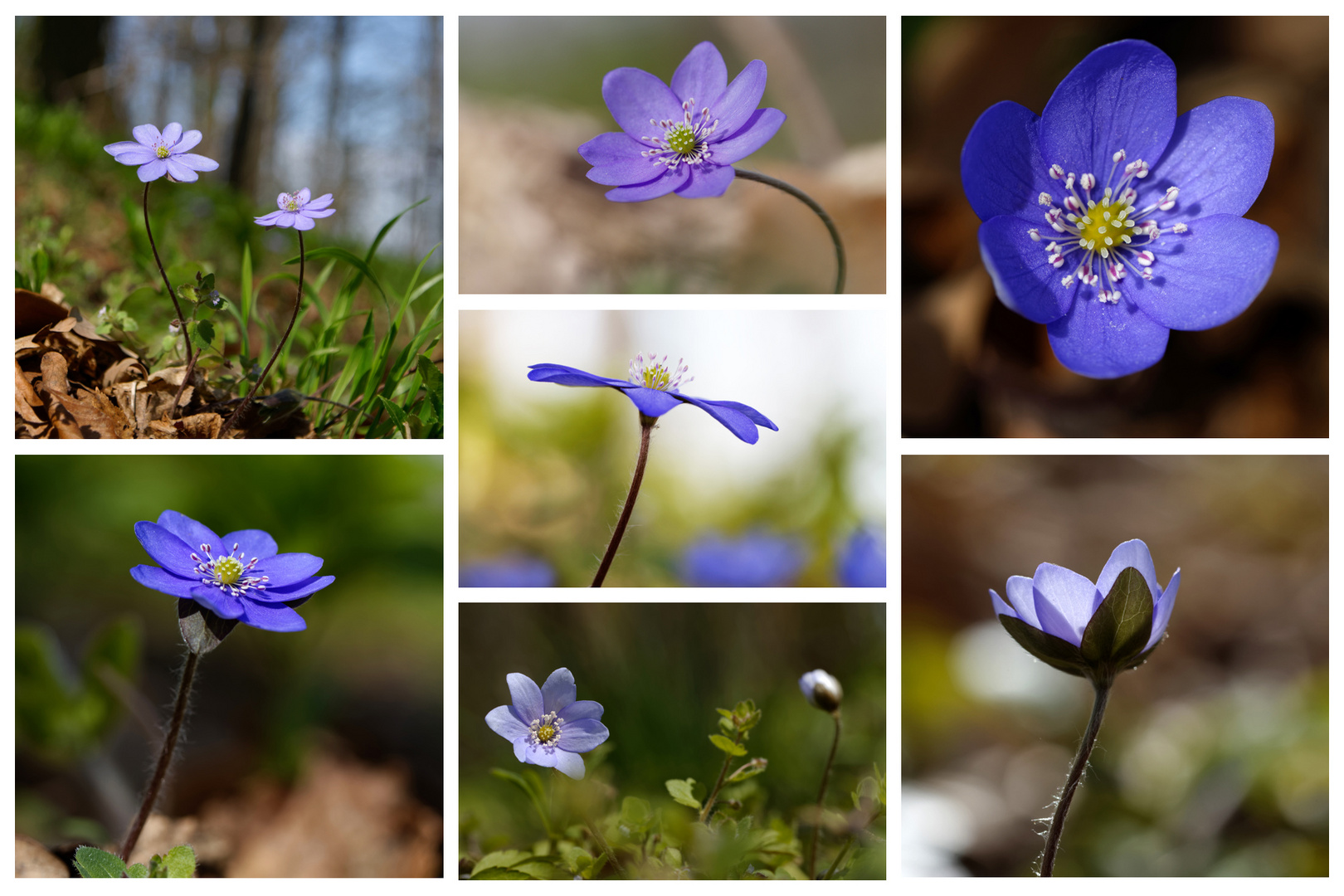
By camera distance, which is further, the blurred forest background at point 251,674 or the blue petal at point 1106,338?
the blurred forest background at point 251,674

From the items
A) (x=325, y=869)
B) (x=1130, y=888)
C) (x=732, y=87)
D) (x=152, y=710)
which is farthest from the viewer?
(x=152, y=710)

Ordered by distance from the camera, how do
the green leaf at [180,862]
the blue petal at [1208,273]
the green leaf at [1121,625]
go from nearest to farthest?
the green leaf at [1121,625], the blue petal at [1208,273], the green leaf at [180,862]

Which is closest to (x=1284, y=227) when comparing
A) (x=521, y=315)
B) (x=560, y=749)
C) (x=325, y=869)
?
(x=521, y=315)

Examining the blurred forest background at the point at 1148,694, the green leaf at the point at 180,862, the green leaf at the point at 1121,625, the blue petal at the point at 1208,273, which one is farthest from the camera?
the blurred forest background at the point at 1148,694

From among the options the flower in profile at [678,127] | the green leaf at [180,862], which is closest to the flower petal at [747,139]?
the flower in profile at [678,127]

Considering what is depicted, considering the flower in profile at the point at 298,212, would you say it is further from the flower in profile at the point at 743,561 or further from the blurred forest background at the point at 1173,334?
the blurred forest background at the point at 1173,334

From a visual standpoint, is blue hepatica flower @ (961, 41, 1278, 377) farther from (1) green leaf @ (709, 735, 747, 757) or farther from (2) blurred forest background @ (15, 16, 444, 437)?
(2) blurred forest background @ (15, 16, 444, 437)
